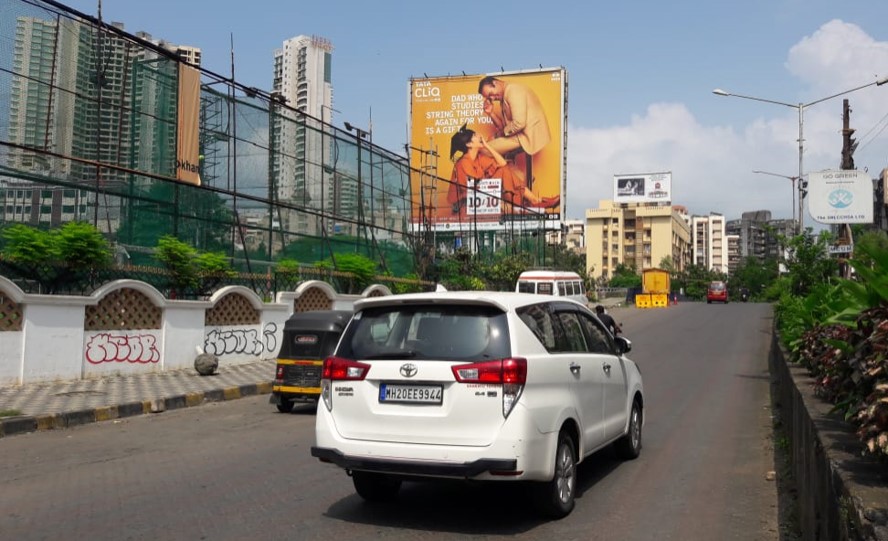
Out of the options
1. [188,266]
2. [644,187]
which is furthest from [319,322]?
[644,187]

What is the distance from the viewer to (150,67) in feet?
66.4

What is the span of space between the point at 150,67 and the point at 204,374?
850 cm

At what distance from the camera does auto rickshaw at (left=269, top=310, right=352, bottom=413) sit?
12.2 meters

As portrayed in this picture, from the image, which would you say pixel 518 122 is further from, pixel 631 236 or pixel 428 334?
pixel 631 236

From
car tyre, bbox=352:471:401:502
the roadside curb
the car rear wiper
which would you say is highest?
the car rear wiper

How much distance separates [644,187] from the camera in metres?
97.4

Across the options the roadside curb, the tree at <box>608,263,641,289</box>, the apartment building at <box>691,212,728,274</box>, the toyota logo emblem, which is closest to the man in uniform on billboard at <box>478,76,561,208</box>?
the roadside curb

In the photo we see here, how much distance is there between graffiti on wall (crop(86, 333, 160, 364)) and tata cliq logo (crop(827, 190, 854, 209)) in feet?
47.2

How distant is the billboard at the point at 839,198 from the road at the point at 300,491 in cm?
735

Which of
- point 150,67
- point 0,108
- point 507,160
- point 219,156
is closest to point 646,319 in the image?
point 507,160

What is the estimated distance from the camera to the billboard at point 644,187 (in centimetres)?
9581

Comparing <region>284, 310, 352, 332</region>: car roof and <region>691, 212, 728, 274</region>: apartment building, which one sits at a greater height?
<region>691, 212, 728, 274</region>: apartment building

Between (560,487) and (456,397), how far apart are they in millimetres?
1129

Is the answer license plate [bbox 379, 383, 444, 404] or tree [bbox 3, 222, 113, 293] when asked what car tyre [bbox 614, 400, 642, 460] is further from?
tree [bbox 3, 222, 113, 293]
